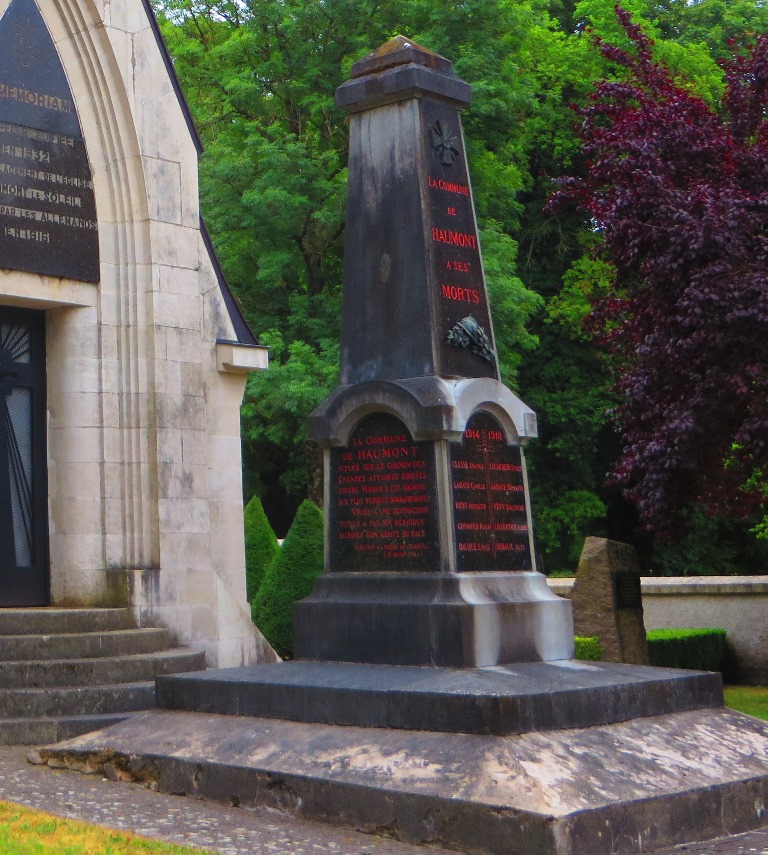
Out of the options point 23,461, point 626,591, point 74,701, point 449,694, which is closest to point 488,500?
point 449,694

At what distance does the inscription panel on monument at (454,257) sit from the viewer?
9422 mm

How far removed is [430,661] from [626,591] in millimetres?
9004

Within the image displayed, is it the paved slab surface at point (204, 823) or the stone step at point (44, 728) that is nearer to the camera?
the paved slab surface at point (204, 823)

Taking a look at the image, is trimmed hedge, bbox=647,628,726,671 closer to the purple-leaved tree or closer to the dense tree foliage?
the purple-leaved tree

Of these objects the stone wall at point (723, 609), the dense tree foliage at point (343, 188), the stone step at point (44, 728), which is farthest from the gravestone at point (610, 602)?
the stone step at point (44, 728)

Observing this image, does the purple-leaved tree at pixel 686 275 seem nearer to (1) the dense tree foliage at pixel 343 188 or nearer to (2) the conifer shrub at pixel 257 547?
(2) the conifer shrub at pixel 257 547

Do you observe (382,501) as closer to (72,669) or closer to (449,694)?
(449,694)

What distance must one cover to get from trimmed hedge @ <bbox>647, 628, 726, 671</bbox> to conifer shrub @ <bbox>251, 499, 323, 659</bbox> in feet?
17.0

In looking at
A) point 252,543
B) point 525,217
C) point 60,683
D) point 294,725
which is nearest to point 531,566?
point 294,725

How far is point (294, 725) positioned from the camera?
8.31 meters

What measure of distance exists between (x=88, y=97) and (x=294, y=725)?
6.84 metres

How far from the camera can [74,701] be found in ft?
32.9

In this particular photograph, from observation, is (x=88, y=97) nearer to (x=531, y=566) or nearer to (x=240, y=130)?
(x=531, y=566)

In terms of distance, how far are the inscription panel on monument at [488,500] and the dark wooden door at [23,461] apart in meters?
4.72
